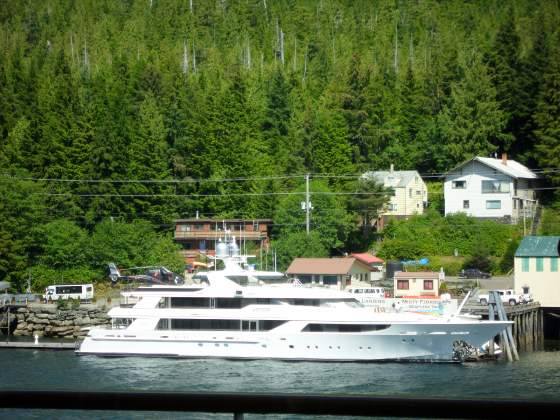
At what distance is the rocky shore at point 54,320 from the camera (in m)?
38.4

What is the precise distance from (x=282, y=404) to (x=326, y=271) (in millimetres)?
38281

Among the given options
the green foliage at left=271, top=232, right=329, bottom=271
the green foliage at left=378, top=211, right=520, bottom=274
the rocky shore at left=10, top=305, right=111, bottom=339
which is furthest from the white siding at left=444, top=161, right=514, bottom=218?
the rocky shore at left=10, top=305, right=111, bottom=339

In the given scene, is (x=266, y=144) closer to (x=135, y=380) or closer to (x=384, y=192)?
(x=384, y=192)

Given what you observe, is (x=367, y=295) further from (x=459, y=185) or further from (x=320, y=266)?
(x=459, y=185)

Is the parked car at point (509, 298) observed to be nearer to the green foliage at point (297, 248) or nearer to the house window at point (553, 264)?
the house window at point (553, 264)

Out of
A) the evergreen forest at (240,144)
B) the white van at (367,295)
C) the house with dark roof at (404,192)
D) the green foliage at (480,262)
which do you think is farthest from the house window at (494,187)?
the white van at (367,295)

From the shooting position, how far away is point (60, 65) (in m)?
65.4

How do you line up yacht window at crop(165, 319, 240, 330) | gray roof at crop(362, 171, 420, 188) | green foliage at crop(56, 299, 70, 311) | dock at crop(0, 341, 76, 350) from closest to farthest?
yacht window at crop(165, 319, 240, 330) → dock at crop(0, 341, 76, 350) → green foliage at crop(56, 299, 70, 311) → gray roof at crop(362, 171, 420, 188)

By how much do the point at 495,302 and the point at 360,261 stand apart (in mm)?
11819

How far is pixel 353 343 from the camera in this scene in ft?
100

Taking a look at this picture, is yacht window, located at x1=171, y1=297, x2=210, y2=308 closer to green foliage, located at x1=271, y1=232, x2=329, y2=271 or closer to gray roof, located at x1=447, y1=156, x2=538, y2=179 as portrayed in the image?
green foliage, located at x1=271, y1=232, x2=329, y2=271

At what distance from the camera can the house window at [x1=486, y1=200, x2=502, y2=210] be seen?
50875 millimetres

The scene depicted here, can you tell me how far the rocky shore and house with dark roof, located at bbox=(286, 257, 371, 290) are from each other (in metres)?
8.82

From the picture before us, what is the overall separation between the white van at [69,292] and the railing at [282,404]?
3905cm
